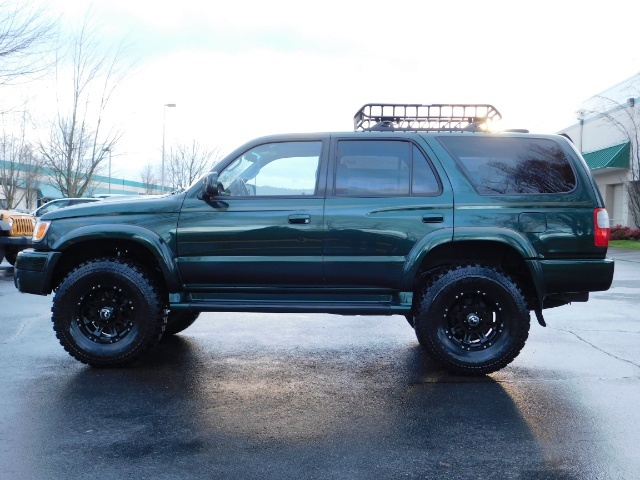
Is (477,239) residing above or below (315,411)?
above

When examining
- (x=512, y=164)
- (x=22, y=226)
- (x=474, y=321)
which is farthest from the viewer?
(x=22, y=226)

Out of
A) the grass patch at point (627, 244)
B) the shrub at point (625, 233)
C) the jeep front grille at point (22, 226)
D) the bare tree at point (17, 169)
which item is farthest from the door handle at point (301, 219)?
the bare tree at point (17, 169)

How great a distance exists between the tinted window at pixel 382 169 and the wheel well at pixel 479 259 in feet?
1.79

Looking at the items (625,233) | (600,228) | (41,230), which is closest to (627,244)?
(625,233)

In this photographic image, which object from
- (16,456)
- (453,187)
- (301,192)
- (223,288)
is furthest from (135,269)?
(453,187)

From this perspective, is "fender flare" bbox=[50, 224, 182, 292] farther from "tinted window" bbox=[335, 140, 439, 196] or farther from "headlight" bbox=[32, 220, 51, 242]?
"tinted window" bbox=[335, 140, 439, 196]

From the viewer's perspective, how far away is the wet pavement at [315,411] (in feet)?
10.4

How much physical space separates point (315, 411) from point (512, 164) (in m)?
2.63

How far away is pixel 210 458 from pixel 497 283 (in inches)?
106

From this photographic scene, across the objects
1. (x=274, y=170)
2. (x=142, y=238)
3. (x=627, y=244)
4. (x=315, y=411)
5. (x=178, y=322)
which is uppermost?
(x=274, y=170)

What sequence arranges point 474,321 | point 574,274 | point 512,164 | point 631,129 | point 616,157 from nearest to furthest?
point 574,274, point 474,321, point 512,164, point 616,157, point 631,129

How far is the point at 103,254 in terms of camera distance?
17.7 feet

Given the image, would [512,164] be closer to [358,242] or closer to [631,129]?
[358,242]

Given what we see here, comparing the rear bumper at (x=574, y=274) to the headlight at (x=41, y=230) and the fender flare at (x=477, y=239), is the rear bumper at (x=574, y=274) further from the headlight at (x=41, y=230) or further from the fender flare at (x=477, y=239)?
the headlight at (x=41, y=230)
